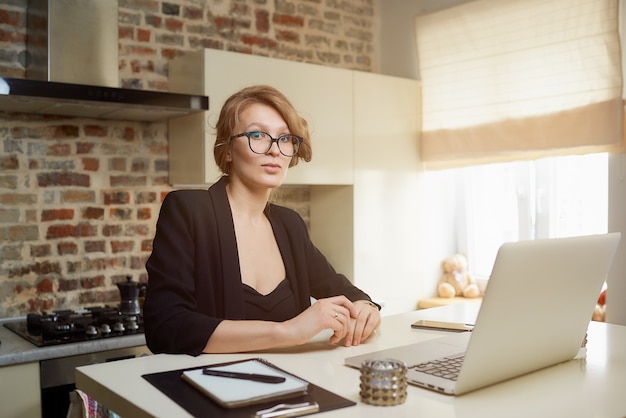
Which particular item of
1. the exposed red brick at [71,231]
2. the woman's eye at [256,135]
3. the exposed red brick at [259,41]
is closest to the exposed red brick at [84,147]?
the exposed red brick at [71,231]

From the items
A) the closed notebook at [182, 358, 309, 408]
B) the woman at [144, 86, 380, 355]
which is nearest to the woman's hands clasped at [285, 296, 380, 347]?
the woman at [144, 86, 380, 355]

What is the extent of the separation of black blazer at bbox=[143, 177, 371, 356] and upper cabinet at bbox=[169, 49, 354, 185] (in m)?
1.16

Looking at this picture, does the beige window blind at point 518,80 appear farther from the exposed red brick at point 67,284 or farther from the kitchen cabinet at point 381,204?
the exposed red brick at point 67,284

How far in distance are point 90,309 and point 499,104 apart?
2.27m

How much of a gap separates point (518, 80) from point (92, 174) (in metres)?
2.16

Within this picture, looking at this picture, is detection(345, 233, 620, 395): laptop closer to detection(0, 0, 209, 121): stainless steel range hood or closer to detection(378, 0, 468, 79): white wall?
detection(0, 0, 209, 121): stainless steel range hood

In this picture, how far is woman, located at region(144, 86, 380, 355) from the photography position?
4.77 ft

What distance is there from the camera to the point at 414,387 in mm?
1181

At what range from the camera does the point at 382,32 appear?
4184 millimetres

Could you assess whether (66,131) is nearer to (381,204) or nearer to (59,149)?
(59,149)

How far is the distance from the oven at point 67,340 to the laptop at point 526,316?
1.36m

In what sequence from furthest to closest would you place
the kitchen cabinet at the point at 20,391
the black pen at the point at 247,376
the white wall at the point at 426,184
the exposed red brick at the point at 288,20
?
1. the white wall at the point at 426,184
2. the exposed red brick at the point at 288,20
3. the kitchen cabinet at the point at 20,391
4. the black pen at the point at 247,376

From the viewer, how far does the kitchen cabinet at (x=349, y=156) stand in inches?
118

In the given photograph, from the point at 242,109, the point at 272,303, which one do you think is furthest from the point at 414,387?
the point at 242,109
